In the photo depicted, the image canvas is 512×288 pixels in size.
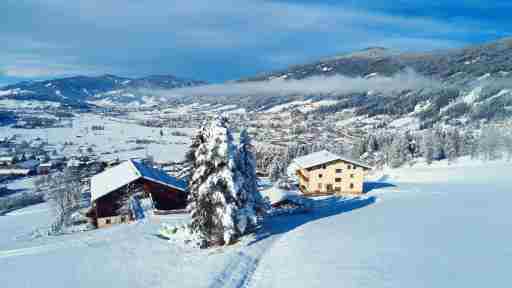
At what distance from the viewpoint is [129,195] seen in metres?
41.9

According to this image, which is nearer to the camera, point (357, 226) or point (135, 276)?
point (135, 276)

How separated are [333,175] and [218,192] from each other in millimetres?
32044

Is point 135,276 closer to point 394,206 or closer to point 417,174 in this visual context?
point 394,206

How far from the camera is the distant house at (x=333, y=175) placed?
54.0 m

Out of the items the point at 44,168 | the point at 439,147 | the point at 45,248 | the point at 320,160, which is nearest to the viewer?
the point at 45,248

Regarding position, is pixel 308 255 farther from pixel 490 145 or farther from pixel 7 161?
pixel 7 161

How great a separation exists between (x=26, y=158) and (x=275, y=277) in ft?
498

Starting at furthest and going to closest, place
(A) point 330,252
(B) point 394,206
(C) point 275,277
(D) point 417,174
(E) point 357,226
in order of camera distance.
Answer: (D) point 417,174 < (B) point 394,206 < (E) point 357,226 < (A) point 330,252 < (C) point 275,277

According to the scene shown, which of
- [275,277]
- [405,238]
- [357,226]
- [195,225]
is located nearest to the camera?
[275,277]

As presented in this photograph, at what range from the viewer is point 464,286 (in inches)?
675

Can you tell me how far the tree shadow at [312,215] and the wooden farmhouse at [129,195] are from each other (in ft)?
41.2

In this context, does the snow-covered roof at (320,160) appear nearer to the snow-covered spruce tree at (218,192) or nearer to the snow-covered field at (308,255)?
the snow-covered field at (308,255)

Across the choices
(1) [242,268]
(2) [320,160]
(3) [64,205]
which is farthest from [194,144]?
(3) [64,205]

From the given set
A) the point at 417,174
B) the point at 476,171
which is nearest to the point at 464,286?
the point at 417,174
